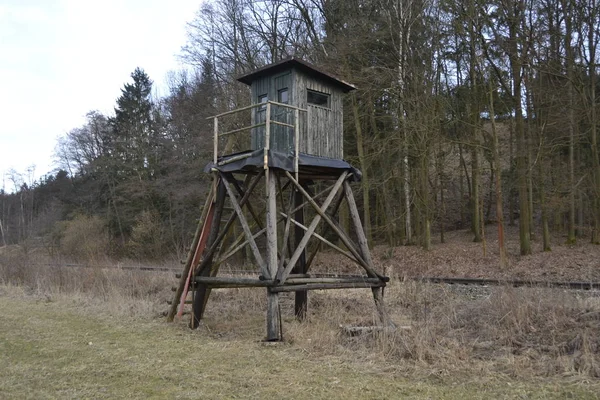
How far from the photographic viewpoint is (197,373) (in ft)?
24.3

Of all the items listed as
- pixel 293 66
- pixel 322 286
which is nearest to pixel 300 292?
pixel 322 286

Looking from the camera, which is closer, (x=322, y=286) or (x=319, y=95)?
(x=322, y=286)

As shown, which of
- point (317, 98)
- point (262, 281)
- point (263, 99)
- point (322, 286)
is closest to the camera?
point (262, 281)

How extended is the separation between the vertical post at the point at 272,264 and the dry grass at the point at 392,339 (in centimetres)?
33

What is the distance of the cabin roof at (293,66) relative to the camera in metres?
11.3

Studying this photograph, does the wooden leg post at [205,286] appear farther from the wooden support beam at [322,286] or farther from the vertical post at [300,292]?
the wooden support beam at [322,286]

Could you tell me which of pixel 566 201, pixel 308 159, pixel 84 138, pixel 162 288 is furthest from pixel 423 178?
pixel 84 138

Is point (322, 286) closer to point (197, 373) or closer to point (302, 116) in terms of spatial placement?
point (302, 116)

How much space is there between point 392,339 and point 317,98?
19.2 ft

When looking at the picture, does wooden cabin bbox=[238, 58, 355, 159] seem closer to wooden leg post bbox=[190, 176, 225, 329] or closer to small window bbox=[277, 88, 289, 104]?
small window bbox=[277, 88, 289, 104]

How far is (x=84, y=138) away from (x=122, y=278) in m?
36.2

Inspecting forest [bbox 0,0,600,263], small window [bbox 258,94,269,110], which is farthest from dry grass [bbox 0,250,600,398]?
forest [bbox 0,0,600,263]

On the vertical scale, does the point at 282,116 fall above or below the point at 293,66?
below

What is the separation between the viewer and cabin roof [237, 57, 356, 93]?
11312 millimetres
